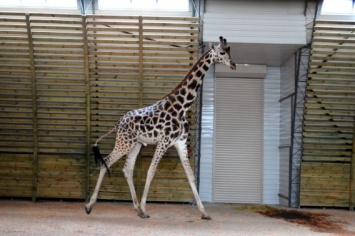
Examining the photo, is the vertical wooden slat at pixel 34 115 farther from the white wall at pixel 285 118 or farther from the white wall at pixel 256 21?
the white wall at pixel 285 118

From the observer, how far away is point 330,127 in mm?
9859

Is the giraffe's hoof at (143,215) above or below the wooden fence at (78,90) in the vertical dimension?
below

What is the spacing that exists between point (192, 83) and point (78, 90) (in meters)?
3.18

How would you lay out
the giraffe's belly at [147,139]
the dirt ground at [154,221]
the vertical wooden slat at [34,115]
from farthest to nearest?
1. the vertical wooden slat at [34,115]
2. the giraffe's belly at [147,139]
3. the dirt ground at [154,221]

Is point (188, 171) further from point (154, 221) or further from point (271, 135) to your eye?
point (271, 135)

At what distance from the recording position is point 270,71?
1110cm

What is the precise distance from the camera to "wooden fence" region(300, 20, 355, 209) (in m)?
9.40

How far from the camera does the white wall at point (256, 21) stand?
9.24 m

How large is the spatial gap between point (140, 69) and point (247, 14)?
9.09 ft

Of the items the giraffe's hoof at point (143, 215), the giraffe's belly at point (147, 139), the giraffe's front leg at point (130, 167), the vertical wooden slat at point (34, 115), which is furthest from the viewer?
the vertical wooden slat at point (34, 115)

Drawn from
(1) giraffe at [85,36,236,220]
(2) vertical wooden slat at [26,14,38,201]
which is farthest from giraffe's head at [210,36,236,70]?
(2) vertical wooden slat at [26,14,38,201]

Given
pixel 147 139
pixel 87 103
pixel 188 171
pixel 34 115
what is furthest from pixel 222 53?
pixel 34 115

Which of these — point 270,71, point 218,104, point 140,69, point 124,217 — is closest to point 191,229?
point 124,217

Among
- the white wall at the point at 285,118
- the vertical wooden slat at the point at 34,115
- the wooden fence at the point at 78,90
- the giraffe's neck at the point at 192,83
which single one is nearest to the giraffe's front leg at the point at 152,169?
the giraffe's neck at the point at 192,83
